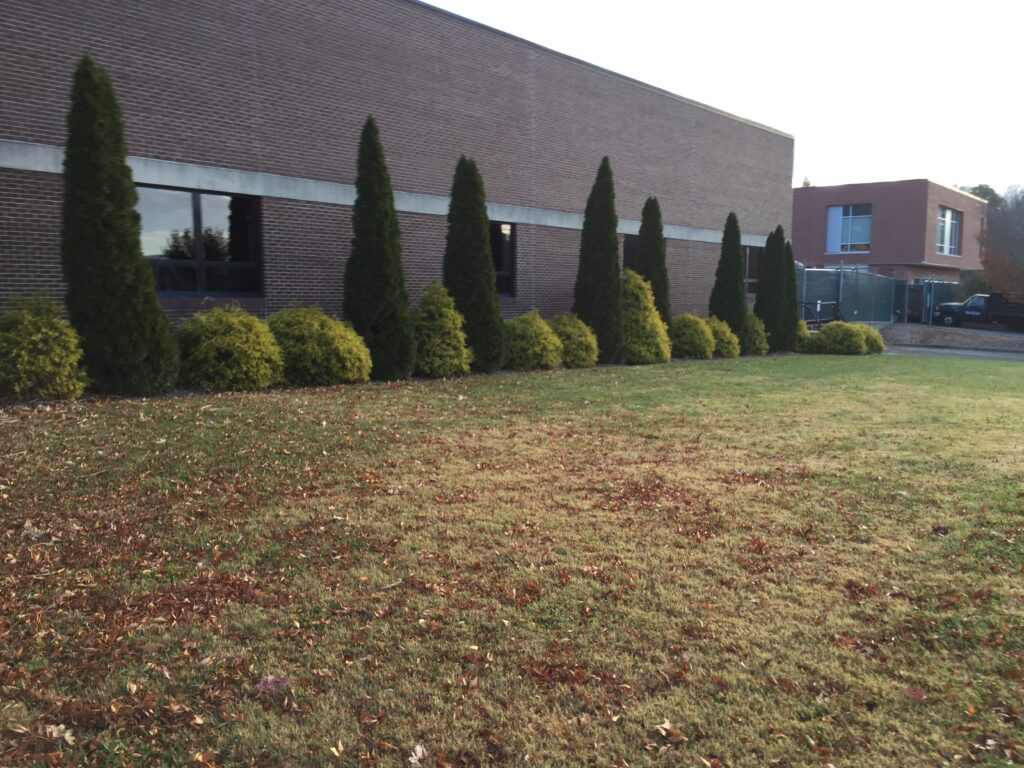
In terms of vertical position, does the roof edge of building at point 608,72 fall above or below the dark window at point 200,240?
above

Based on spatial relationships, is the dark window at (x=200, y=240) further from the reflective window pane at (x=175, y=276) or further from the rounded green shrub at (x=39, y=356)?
the rounded green shrub at (x=39, y=356)

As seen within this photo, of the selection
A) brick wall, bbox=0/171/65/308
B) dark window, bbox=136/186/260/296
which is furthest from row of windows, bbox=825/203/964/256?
brick wall, bbox=0/171/65/308

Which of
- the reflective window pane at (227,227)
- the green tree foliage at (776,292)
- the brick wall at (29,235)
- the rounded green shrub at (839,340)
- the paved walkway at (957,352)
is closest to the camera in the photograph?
the brick wall at (29,235)

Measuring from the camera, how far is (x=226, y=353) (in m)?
10.4

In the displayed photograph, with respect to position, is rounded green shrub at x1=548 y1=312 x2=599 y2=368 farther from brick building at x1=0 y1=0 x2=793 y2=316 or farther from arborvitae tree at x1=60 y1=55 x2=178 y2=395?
arborvitae tree at x1=60 y1=55 x2=178 y2=395

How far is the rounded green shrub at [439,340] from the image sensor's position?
1293 centimetres

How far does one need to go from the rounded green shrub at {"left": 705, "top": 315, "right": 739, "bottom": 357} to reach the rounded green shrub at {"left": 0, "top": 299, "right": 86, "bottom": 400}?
15032mm

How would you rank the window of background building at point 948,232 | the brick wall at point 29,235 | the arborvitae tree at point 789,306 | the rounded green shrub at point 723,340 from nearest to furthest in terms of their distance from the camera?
the brick wall at point 29,235 < the rounded green shrub at point 723,340 < the arborvitae tree at point 789,306 < the window of background building at point 948,232

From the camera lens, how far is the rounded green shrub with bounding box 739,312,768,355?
70.0ft

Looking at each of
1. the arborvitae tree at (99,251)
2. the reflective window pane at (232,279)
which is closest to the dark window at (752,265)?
the reflective window pane at (232,279)

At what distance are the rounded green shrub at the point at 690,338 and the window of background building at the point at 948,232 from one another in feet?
112

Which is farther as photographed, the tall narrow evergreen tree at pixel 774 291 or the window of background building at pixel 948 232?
the window of background building at pixel 948 232

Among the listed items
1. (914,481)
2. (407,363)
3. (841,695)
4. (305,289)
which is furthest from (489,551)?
(305,289)

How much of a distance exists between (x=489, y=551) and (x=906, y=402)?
9117 mm
